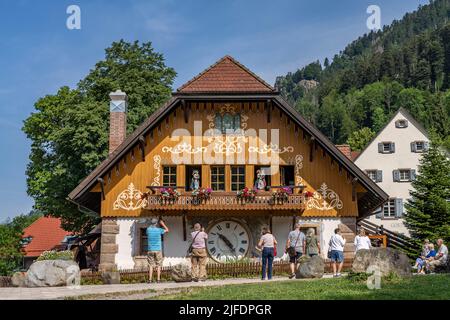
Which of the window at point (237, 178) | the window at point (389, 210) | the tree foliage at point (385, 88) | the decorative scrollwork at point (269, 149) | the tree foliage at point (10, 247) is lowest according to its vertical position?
the tree foliage at point (10, 247)

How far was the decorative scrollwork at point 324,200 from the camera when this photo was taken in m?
23.9

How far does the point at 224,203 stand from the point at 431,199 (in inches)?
756

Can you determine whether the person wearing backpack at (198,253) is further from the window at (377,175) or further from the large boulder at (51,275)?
the window at (377,175)

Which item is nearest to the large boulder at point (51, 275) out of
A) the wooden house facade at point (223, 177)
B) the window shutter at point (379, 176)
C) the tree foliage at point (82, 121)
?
the wooden house facade at point (223, 177)

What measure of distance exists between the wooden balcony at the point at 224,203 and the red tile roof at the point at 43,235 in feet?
102

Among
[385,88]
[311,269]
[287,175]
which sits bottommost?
[311,269]

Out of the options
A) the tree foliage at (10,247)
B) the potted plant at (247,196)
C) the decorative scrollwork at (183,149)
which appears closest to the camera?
the potted plant at (247,196)

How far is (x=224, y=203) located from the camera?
22750 millimetres

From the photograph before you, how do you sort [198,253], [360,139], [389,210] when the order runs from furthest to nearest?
[360,139] < [389,210] < [198,253]

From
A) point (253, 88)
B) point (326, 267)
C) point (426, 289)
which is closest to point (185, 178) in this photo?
point (253, 88)

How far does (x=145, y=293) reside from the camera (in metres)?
14.2

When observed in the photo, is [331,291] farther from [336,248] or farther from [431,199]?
[431,199]

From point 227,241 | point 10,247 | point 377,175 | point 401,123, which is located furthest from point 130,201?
point 401,123

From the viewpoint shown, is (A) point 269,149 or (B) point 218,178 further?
(A) point 269,149
